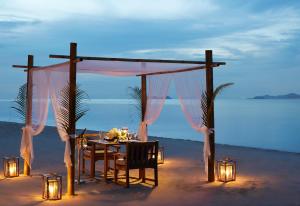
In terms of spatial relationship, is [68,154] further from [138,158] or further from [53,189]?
[138,158]

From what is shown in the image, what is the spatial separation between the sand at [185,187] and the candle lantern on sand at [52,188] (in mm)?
112

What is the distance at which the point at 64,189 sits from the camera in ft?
20.1

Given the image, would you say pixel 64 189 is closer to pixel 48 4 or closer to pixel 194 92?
pixel 194 92

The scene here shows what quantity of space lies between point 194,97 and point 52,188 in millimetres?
2741

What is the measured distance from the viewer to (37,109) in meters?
7.13

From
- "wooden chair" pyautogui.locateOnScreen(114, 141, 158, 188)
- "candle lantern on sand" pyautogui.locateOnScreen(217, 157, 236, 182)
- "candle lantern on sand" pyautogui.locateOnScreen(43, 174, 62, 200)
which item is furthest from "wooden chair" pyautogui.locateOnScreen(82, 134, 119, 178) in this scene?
"candle lantern on sand" pyautogui.locateOnScreen(217, 157, 236, 182)

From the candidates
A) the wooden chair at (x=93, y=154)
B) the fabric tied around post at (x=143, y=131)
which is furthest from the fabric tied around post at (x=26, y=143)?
the fabric tied around post at (x=143, y=131)

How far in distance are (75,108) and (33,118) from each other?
1643 millimetres

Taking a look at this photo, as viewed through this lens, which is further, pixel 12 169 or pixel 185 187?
pixel 12 169

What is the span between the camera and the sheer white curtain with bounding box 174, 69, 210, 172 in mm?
6887

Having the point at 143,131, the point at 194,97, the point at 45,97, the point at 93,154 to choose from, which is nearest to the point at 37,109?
the point at 45,97

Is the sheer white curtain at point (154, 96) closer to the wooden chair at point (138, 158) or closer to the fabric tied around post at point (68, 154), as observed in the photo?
the wooden chair at point (138, 158)

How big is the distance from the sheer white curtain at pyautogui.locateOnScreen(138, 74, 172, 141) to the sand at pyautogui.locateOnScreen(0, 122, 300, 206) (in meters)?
0.91

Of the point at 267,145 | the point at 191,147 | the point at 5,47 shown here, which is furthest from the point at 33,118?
the point at 5,47
